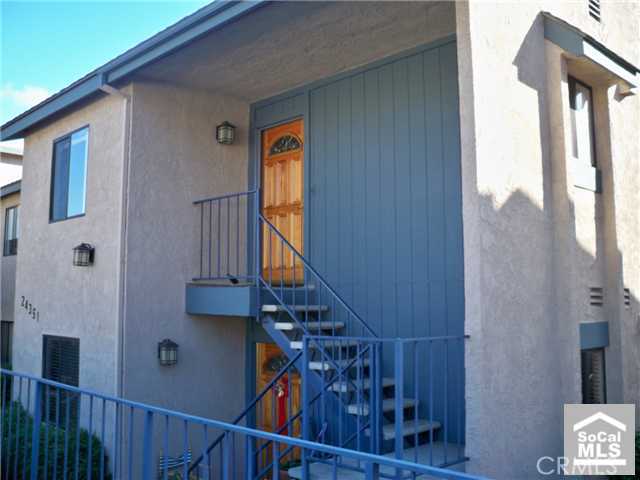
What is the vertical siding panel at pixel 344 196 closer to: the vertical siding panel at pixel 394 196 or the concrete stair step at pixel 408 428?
the vertical siding panel at pixel 394 196

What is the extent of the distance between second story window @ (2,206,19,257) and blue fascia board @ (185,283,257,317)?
7481 mm

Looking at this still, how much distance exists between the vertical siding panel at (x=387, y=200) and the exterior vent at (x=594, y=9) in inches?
103

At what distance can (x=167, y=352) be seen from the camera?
7.27 meters

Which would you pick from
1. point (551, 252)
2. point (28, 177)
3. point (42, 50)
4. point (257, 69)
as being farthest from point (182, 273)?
point (42, 50)

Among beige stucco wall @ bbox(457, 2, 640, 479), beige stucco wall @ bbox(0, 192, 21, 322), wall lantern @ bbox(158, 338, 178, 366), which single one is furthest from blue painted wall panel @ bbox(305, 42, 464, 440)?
beige stucco wall @ bbox(0, 192, 21, 322)

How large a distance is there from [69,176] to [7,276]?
586cm

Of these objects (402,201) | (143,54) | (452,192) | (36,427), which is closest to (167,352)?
(36,427)

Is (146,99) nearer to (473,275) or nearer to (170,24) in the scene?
(170,24)

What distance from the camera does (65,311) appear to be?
8281 mm

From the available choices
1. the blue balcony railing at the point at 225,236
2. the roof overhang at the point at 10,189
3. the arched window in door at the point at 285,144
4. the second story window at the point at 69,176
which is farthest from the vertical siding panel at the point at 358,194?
the roof overhang at the point at 10,189

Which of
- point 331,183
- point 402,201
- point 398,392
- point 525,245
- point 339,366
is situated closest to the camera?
point 398,392

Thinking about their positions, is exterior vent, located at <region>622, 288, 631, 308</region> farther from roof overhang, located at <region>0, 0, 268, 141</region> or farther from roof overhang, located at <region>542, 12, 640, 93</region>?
roof overhang, located at <region>0, 0, 268, 141</region>

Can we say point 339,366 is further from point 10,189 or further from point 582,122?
point 10,189

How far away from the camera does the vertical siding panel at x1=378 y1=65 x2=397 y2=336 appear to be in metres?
6.68
